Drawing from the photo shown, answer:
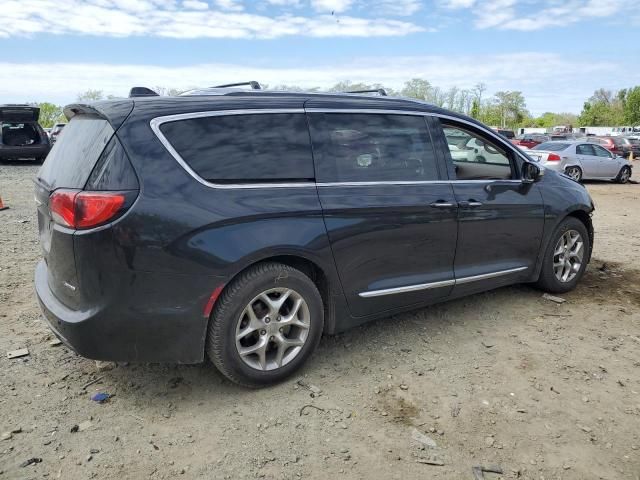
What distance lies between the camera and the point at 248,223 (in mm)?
3041

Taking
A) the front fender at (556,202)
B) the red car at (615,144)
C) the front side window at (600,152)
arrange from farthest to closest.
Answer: the red car at (615,144)
the front side window at (600,152)
the front fender at (556,202)

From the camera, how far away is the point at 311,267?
3424mm

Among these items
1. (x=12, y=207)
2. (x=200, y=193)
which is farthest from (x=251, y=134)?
(x=12, y=207)

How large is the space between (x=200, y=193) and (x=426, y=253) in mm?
1777

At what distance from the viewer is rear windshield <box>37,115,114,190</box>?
2.94m

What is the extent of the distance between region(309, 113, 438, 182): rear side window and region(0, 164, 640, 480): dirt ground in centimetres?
128

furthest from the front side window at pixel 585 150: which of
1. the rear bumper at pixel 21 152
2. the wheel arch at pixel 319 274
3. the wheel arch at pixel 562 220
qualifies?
the rear bumper at pixel 21 152

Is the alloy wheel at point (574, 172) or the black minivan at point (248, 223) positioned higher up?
the black minivan at point (248, 223)

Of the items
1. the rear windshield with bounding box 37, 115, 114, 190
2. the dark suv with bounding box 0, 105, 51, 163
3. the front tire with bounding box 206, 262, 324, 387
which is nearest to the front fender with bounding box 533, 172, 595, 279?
the front tire with bounding box 206, 262, 324, 387

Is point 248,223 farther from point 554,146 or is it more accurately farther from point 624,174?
point 624,174

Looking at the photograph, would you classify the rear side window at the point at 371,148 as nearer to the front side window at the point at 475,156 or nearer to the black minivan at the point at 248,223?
the black minivan at the point at 248,223

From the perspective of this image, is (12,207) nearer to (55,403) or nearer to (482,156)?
(55,403)

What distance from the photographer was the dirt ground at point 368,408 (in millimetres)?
2633

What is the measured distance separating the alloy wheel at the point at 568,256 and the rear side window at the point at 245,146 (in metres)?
2.91
